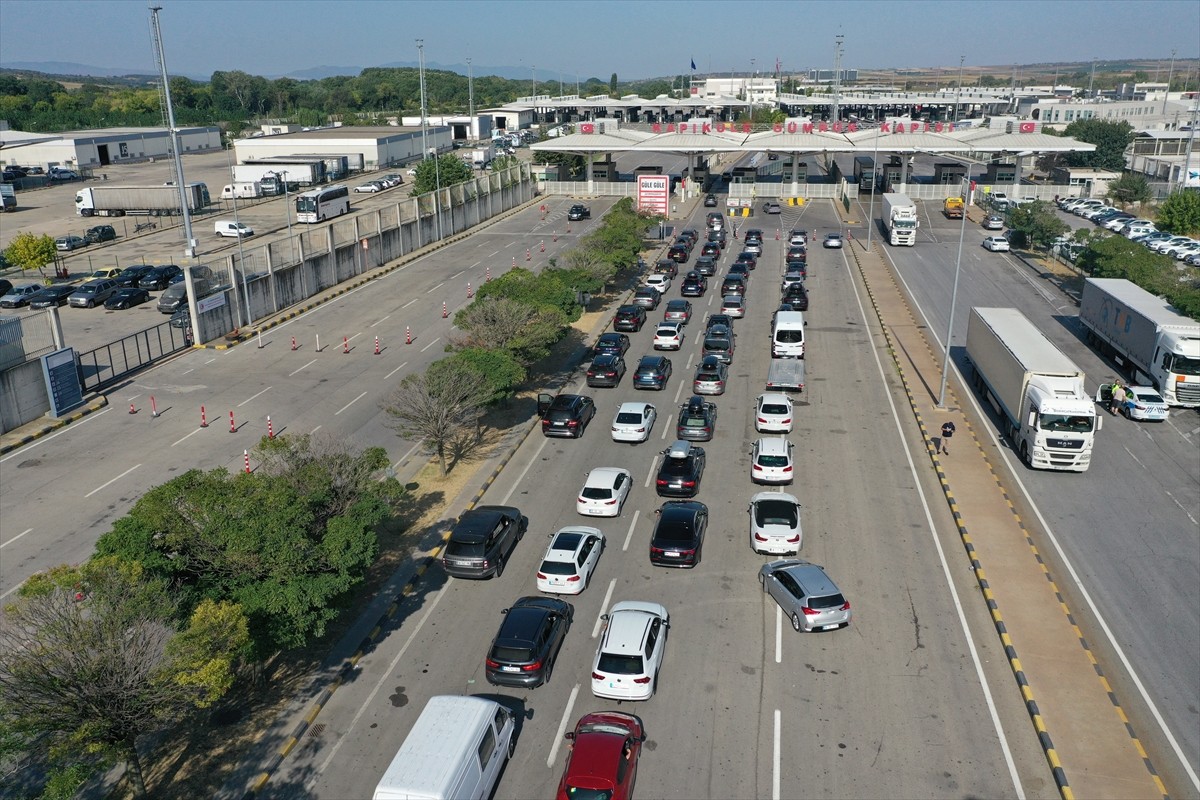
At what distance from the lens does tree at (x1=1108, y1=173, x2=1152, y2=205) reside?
91500mm

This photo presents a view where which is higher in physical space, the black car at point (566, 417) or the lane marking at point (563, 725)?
the black car at point (566, 417)

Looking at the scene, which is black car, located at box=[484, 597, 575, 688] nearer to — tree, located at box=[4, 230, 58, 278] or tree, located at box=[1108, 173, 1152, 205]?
tree, located at box=[4, 230, 58, 278]

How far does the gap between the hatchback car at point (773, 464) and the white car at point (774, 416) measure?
12.5ft

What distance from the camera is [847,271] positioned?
208ft

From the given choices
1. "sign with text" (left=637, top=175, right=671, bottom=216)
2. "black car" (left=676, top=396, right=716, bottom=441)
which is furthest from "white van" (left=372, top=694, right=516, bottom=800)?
"sign with text" (left=637, top=175, right=671, bottom=216)

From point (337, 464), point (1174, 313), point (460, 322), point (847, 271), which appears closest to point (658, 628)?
point (337, 464)

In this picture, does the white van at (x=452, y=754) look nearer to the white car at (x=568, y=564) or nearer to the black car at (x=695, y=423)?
the white car at (x=568, y=564)

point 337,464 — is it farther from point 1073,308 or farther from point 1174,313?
point 1073,308

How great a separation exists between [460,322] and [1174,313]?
31208 millimetres

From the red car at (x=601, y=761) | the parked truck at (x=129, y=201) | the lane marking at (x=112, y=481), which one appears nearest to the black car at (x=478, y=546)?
the red car at (x=601, y=761)

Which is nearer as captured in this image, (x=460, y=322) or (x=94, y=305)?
(x=460, y=322)

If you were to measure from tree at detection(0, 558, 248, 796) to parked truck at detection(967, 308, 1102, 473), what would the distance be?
26129 mm

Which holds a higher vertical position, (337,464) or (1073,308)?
(337,464)

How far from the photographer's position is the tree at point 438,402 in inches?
1097
